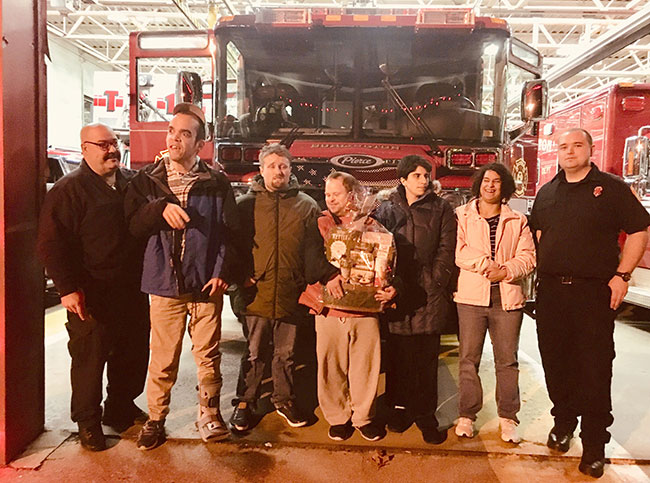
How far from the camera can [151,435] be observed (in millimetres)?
3158

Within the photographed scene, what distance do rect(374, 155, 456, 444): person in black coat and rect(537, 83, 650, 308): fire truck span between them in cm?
361

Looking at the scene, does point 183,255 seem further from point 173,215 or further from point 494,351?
point 494,351

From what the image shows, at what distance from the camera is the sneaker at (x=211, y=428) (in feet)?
10.5

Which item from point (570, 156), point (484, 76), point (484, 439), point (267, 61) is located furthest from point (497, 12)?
point (484, 439)

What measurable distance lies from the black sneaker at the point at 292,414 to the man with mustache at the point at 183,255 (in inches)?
17.3

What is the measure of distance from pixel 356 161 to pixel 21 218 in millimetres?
2422

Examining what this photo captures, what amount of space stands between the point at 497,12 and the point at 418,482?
1193 centimetres

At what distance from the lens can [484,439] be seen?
11.0 feet

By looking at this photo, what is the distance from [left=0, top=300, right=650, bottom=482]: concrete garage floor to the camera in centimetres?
291

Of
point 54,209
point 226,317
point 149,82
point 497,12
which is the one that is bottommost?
point 226,317

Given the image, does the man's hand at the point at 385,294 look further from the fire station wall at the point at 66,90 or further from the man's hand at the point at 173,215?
the fire station wall at the point at 66,90

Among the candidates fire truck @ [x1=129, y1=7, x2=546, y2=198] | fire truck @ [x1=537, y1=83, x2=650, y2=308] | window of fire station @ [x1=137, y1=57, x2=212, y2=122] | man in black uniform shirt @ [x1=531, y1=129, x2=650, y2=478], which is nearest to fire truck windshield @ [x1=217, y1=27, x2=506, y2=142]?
fire truck @ [x1=129, y1=7, x2=546, y2=198]

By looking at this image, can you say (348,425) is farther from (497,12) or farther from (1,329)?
(497,12)

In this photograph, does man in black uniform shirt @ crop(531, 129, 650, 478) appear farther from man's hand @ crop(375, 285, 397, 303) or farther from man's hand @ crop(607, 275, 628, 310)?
man's hand @ crop(375, 285, 397, 303)
